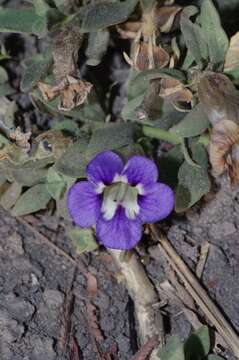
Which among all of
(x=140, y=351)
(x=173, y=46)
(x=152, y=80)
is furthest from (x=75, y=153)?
(x=140, y=351)

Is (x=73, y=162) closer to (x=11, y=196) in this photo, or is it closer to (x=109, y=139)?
(x=109, y=139)

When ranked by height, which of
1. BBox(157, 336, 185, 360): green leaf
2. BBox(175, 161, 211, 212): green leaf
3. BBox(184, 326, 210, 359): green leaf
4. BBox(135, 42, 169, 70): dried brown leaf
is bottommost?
BBox(184, 326, 210, 359): green leaf

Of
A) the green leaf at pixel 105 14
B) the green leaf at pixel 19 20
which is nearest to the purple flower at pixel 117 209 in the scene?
the green leaf at pixel 105 14

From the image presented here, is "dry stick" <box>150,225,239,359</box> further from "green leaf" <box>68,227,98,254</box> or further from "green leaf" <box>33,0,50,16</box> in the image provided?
"green leaf" <box>33,0,50,16</box>

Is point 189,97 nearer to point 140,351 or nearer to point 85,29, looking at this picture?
point 85,29

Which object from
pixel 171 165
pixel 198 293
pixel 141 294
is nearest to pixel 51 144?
pixel 171 165

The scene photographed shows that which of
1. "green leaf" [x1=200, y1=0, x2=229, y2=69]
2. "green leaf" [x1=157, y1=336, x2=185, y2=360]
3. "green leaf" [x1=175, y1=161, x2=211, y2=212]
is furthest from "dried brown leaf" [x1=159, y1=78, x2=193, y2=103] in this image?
"green leaf" [x1=157, y1=336, x2=185, y2=360]

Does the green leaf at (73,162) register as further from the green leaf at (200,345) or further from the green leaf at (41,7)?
the green leaf at (200,345)
